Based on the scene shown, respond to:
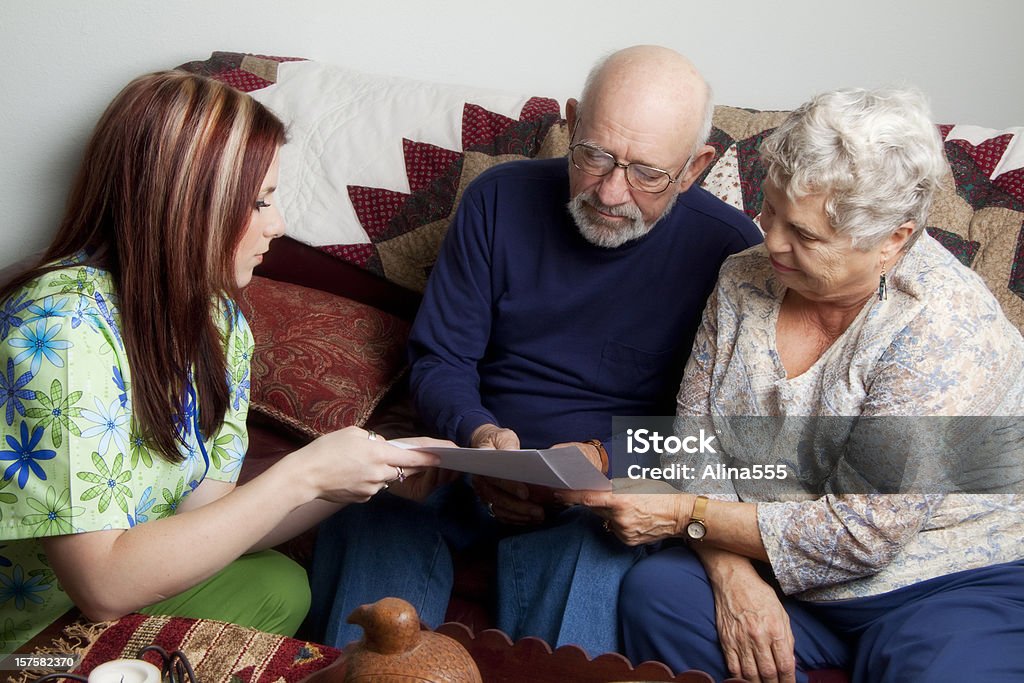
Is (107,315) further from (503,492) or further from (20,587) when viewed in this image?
(503,492)

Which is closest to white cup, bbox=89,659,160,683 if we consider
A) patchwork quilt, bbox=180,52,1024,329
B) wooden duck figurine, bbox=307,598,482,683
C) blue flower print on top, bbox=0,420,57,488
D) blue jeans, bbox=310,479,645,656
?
wooden duck figurine, bbox=307,598,482,683

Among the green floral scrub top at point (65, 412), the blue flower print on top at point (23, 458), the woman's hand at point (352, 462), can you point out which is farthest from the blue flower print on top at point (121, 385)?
the woman's hand at point (352, 462)

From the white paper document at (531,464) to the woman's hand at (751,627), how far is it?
300 millimetres

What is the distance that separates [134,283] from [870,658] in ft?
3.96

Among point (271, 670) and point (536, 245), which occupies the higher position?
point (536, 245)

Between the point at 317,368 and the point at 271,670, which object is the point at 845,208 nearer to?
the point at 271,670

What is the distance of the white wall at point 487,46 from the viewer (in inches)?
95.1

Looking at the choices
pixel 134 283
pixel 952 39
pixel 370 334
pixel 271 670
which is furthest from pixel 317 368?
pixel 952 39

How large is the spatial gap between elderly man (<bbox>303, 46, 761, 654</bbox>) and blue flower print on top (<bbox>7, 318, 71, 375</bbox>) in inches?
28.8

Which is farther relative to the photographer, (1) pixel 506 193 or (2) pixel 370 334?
(2) pixel 370 334

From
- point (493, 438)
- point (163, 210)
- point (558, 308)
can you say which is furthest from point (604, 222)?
point (163, 210)

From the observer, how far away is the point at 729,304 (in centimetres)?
170

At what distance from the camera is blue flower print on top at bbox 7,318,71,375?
1220 millimetres

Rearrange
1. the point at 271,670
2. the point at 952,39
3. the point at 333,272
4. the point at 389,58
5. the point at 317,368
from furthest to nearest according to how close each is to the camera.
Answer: the point at 389,58 < the point at 952,39 < the point at 333,272 < the point at 317,368 < the point at 271,670
